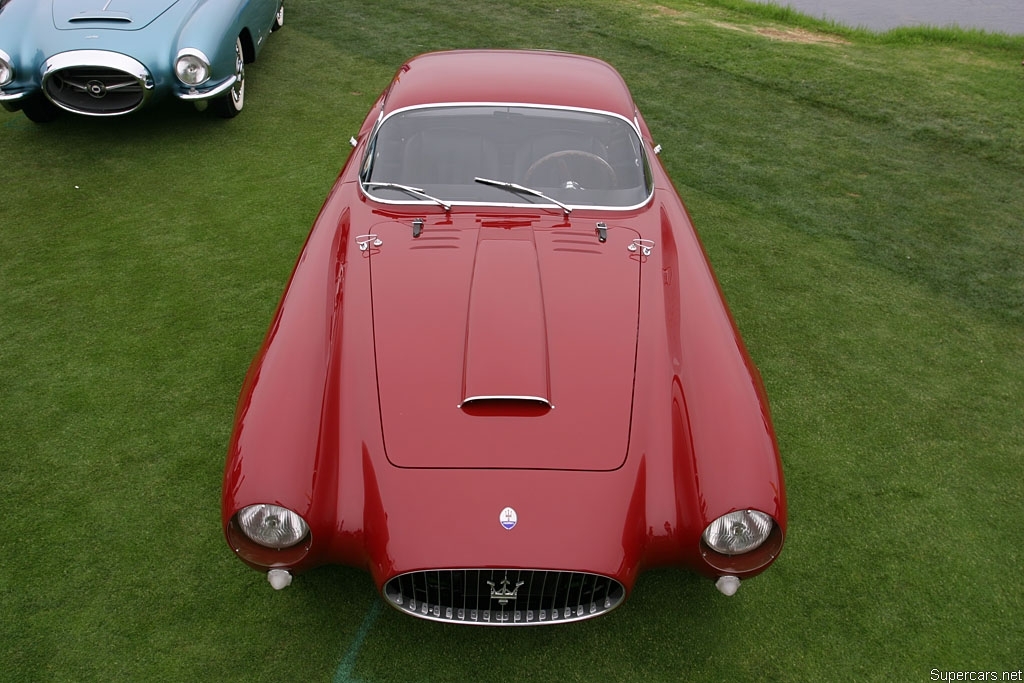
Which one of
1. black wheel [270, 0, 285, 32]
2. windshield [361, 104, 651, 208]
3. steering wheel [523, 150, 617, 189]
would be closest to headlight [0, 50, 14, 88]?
black wheel [270, 0, 285, 32]

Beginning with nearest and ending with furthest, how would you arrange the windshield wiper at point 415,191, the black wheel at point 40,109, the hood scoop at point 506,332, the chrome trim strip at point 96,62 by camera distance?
the hood scoop at point 506,332 < the windshield wiper at point 415,191 < the chrome trim strip at point 96,62 < the black wheel at point 40,109

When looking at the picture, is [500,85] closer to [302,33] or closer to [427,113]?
[427,113]

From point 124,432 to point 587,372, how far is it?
7.67 feet

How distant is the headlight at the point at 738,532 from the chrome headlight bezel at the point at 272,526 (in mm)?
1364

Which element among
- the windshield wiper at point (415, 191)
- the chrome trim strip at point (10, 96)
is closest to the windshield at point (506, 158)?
the windshield wiper at point (415, 191)

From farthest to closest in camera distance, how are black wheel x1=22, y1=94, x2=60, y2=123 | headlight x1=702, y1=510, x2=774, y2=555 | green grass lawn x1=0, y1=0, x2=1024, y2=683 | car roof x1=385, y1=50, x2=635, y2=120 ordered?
black wheel x1=22, y1=94, x2=60, y2=123 → car roof x1=385, y1=50, x2=635, y2=120 → green grass lawn x1=0, y1=0, x2=1024, y2=683 → headlight x1=702, y1=510, x2=774, y2=555

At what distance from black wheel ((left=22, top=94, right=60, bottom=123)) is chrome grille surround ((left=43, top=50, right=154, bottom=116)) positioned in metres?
0.35

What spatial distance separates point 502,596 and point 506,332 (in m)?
0.98

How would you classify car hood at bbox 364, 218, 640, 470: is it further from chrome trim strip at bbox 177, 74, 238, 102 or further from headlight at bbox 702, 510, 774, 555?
chrome trim strip at bbox 177, 74, 238, 102

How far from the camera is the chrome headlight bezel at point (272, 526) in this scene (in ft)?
8.79

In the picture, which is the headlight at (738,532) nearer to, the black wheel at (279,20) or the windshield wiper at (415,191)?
the windshield wiper at (415,191)

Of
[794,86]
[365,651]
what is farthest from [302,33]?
[365,651]

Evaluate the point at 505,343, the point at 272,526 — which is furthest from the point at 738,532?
the point at 272,526

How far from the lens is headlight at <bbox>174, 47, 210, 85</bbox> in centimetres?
632
